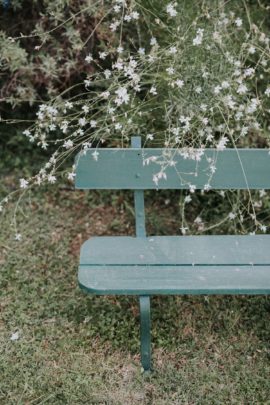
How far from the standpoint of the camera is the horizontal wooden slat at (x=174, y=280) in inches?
104

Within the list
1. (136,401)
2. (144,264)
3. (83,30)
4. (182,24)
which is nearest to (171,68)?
(182,24)

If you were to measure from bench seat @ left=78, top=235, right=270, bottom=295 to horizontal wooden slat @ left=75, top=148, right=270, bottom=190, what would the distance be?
302 mm

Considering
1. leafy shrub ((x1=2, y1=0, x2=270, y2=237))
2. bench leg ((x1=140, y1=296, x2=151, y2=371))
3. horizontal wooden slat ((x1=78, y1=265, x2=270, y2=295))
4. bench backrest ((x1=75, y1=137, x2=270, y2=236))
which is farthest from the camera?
bench backrest ((x1=75, y1=137, x2=270, y2=236))

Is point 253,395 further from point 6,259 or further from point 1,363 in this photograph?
point 6,259

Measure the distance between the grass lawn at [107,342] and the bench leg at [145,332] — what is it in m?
0.09

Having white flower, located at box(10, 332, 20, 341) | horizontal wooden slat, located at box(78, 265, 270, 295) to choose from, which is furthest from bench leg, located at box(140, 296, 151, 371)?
white flower, located at box(10, 332, 20, 341)

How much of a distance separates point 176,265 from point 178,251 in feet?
0.36

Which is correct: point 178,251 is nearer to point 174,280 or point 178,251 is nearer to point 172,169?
point 174,280

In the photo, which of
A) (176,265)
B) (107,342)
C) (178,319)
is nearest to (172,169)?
(176,265)

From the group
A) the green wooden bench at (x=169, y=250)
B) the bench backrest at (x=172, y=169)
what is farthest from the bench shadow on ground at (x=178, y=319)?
the bench backrest at (x=172, y=169)

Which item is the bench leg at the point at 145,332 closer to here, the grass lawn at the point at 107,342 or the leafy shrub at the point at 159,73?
the grass lawn at the point at 107,342

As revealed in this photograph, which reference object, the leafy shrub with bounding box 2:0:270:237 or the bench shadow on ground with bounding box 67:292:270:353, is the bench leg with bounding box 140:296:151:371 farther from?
the leafy shrub with bounding box 2:0:270:237

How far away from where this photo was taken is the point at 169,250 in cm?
293

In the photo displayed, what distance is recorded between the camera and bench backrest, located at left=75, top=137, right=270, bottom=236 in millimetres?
3037
